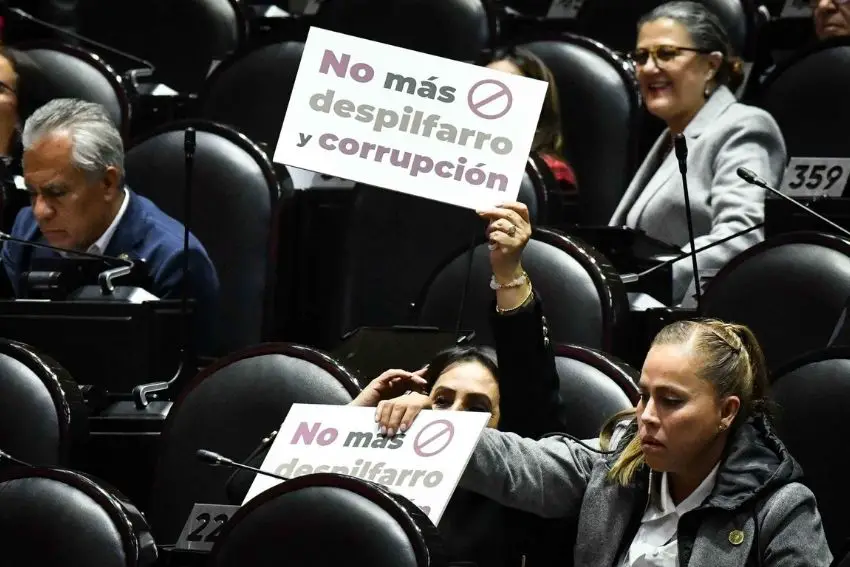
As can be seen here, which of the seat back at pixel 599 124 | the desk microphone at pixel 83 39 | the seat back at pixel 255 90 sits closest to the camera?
the seat back at pixel 599 124

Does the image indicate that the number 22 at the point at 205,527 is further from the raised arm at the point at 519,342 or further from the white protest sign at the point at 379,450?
the raised arm at the point at 519,342

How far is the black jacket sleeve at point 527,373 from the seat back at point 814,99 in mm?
1355

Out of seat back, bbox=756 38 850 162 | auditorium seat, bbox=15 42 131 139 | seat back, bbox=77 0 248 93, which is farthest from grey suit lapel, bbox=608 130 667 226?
seat back, bbox=77 0 248 93

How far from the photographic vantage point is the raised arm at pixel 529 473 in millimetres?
1909

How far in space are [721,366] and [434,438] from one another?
1.06ft

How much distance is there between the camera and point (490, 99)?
224 centimetres

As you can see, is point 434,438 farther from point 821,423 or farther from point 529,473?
point 821,423

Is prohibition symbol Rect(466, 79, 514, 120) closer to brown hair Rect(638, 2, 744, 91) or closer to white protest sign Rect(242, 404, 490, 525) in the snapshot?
white protest sign Rect(242, 404, 490, 525)

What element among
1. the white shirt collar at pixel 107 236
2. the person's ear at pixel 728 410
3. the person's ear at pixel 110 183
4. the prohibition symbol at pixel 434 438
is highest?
the person's ear at pixel 728 410

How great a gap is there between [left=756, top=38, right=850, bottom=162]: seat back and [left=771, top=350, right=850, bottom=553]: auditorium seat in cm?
125

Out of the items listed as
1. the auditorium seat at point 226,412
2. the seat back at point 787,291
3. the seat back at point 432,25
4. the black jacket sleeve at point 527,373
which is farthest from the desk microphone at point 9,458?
the seat back at point 432,25

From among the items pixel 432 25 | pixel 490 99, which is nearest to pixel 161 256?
pixel 490 99

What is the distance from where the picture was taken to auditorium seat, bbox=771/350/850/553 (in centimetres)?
204

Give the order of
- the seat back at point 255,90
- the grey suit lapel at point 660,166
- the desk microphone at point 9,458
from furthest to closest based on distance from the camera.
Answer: the seat back at point 255,90 → the grey suit lapel at point 660,166 → the desk microphone at point 9,458
